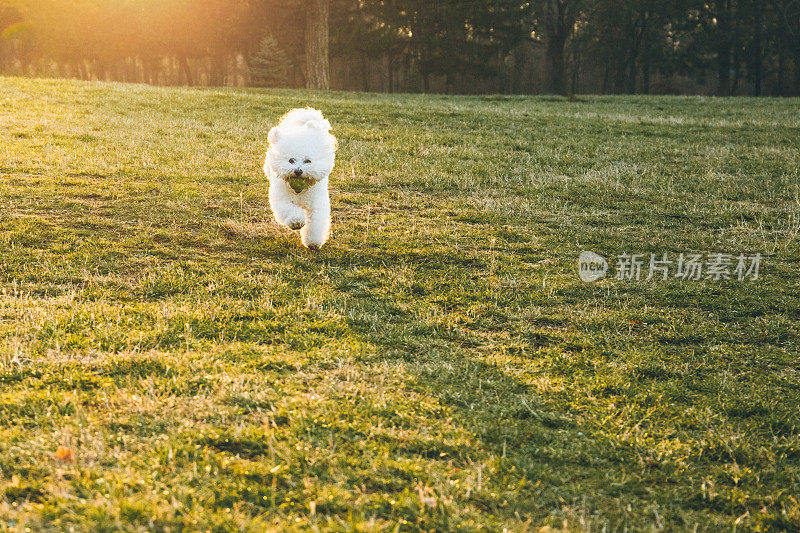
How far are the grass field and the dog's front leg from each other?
15 cm

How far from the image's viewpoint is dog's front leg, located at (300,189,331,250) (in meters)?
7.46

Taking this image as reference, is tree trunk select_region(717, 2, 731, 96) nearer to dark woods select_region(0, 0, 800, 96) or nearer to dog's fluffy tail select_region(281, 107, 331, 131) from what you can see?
dark woods select_region(0, 0, 800, 96)

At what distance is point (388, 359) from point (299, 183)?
8.51 ft

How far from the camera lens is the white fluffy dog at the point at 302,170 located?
688 cm

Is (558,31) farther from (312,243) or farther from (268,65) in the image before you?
(312,243)

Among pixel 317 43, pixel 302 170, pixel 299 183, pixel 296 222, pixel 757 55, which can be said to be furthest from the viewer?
pixel 757 55

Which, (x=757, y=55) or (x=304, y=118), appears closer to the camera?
(x=304, y=118)

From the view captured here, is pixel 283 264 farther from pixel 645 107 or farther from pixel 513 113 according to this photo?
pixel 645 107

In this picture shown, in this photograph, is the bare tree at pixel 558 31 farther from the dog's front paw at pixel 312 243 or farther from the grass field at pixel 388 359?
the dog's front paw at pixel 312 243

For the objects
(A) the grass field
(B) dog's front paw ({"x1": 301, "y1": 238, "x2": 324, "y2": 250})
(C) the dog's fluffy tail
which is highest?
(C) the dog's fluffy tail

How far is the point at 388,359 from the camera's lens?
16.4 ft

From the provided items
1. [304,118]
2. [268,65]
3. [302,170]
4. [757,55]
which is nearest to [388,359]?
[302,170]

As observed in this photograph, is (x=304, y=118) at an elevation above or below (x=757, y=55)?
below

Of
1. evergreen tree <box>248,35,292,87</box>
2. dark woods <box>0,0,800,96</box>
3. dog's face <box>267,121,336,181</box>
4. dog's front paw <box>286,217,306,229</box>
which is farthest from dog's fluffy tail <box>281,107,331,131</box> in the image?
evergreen tree <box>248,35,292,87</box>
